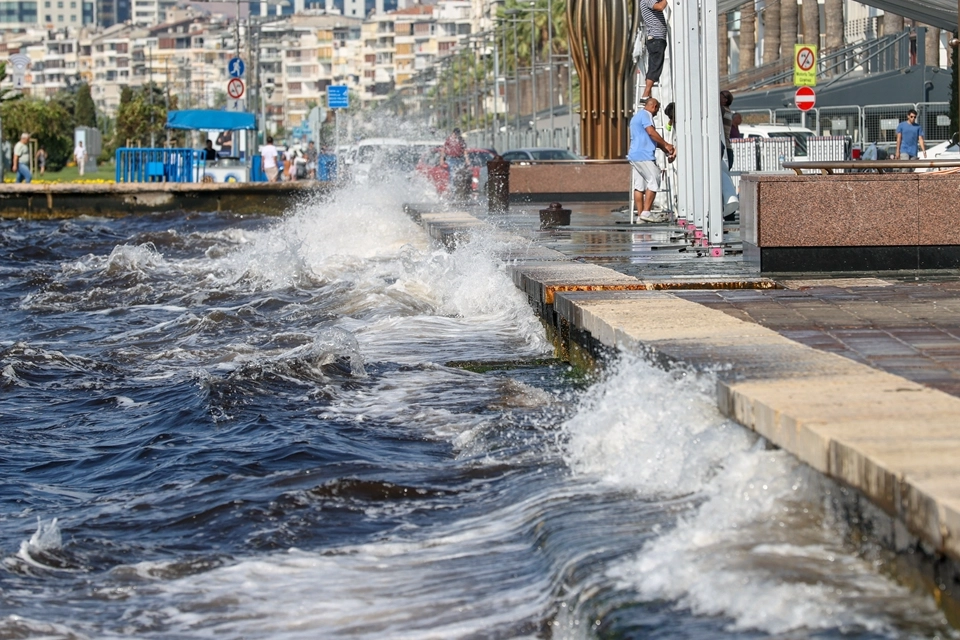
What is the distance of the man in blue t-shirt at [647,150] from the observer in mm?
15562

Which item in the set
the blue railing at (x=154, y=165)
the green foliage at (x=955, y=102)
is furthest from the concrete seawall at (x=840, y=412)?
the blue railing at (x=154, y=165)

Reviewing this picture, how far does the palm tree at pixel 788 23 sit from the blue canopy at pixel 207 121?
66.4ft

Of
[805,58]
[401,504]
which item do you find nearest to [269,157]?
[805,58]

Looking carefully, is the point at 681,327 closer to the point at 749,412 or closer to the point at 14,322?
the point at 749,412

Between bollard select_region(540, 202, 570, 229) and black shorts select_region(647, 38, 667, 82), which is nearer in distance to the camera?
black shorts select_region(647, 38, 667, 82)

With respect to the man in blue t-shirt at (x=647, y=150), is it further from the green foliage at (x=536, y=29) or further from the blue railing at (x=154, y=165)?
the green foliage at (x=536, y=29)

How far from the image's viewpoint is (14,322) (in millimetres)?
14094

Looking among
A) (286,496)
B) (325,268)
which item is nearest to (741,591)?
(286,496)

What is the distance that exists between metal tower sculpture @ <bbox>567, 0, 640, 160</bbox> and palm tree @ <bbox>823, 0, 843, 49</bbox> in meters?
28.7

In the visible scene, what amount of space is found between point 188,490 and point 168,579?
4.56 feet

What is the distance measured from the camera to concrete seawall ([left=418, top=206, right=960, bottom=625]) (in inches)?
163

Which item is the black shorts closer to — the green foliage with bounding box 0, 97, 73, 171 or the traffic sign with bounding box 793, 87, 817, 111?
the traffic sign with bounding box 793, 87, 817, 111

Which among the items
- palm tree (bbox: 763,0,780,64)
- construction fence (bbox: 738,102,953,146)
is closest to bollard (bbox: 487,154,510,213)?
construction fence (bbox: 738,102,953,146)

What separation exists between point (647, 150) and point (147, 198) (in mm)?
20994
